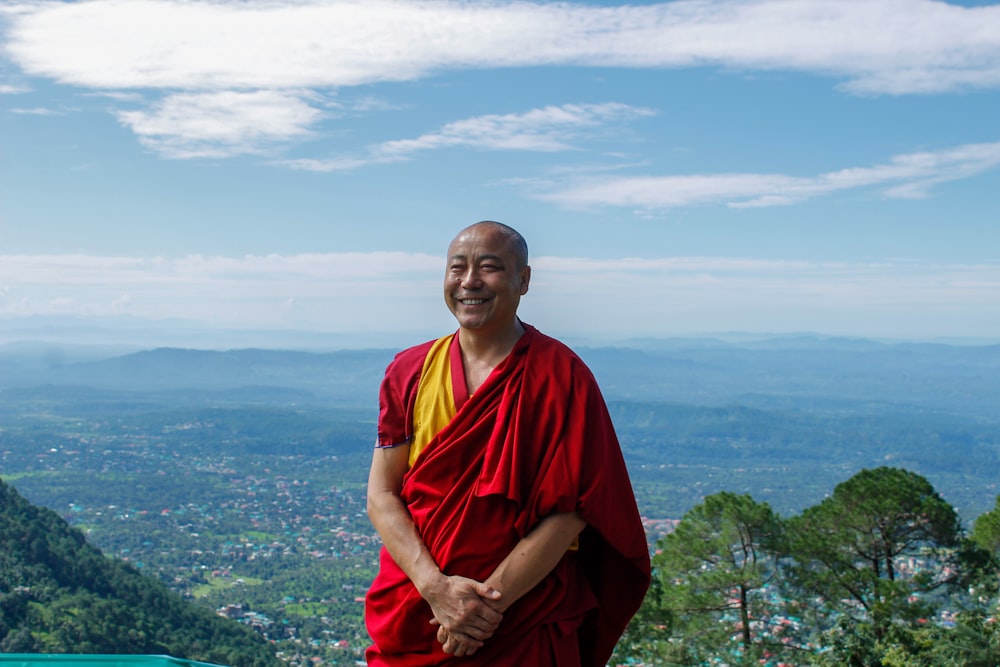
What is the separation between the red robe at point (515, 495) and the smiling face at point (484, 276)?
0.13 metres

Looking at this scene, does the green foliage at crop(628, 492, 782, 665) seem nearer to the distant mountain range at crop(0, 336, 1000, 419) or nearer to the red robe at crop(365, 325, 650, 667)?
the red robe at crop(365, 325, 650, 667)

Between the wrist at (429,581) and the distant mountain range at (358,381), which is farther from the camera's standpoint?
the distant mountain range at (358,381)

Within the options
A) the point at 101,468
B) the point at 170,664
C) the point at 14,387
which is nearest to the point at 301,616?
the point at 170,664

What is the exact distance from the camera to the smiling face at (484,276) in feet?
8.34

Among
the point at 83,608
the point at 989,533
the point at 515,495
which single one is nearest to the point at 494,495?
the point at 515,495

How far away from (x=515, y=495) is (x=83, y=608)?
62.7 feet

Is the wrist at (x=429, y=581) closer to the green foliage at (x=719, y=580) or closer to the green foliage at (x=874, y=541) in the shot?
the green foliage at (x=719, y=580)

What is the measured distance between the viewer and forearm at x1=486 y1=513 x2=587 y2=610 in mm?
2393

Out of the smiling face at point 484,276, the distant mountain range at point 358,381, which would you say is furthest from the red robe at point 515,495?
the distant mountain range at point 358,381

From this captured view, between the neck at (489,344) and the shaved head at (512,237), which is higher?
the shaved head at (512,237)

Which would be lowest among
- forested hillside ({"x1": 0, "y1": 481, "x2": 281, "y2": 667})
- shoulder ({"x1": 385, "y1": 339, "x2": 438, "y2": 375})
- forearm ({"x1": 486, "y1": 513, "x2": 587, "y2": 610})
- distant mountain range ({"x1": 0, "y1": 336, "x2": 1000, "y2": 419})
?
distant mountain range ({"x1": 0, "y1": 336, "x2": 1000, "y2": 419})

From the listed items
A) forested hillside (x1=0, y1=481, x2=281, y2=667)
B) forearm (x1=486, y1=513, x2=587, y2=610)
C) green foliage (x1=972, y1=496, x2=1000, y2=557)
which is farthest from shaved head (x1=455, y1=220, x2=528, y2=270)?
forested hillside (x1=0, y1=481, x2=281, y2=667)

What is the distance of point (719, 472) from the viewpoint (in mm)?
86188

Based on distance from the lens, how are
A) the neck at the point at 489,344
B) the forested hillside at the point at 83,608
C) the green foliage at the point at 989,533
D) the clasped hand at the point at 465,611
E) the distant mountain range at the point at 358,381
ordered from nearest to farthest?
the clasped hand at the point at 465,611 < the neck at the point at 489,344 < the green foliage at the point at 989,533 < the forested hillside at the point at 83,608 < the distant mountain range at the point at 358,381
